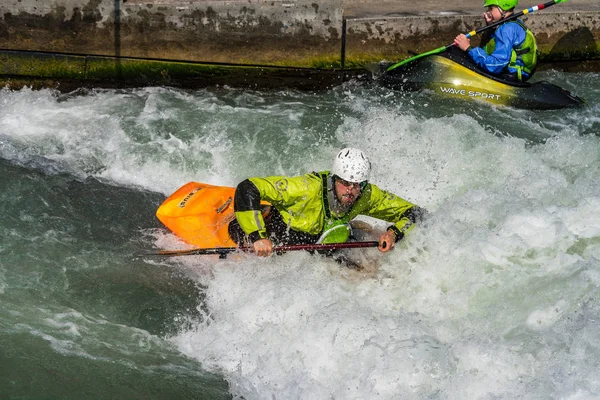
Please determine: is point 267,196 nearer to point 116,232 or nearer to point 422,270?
point 422,270

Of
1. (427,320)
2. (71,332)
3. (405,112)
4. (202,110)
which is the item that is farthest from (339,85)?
(71,332)

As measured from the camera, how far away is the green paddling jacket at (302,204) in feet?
19.7

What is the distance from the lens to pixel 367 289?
641 cm

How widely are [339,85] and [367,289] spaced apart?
4298 millimetres

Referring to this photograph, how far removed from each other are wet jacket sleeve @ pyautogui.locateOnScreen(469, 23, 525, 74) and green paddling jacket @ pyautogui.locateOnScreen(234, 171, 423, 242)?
3.46 metres

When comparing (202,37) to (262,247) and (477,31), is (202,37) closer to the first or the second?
(477,31)

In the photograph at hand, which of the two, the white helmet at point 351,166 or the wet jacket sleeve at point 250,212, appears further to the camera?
the wet jacket sleeve at point 250,212

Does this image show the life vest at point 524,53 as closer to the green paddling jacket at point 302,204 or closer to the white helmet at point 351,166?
the green paddling jacket at point 302,204

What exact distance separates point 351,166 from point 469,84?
13.5 ft

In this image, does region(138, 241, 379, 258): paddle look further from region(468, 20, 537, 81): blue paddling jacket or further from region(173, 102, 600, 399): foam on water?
region(468, 20, 537, 81): blue paddling jacket

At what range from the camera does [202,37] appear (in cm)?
989

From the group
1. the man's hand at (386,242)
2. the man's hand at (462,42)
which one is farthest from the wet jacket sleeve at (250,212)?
the man's hand at (462,42)

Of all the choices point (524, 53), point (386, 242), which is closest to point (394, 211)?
point (386, 242)

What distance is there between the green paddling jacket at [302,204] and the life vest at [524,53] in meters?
3.58
